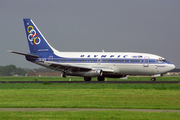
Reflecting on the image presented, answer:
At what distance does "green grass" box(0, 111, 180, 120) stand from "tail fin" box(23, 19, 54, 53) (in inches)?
1726

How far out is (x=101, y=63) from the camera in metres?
56.0

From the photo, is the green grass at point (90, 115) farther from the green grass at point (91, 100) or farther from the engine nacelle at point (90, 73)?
the engine nacelle at point (90, 73)

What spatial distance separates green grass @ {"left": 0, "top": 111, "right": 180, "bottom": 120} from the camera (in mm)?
16594

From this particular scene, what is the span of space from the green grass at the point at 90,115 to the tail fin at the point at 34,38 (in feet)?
144

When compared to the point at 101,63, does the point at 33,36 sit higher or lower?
higher

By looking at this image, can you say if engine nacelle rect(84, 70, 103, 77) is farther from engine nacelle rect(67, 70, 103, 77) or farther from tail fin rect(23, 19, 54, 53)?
tail fin rect(23, 19, 54, 53)

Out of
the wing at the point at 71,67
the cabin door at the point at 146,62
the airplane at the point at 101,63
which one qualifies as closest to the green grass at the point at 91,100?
the cabin door at the point at 146,62

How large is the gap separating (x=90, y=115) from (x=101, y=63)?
38580mm

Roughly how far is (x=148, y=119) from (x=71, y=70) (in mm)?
40077

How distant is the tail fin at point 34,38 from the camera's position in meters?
61.4

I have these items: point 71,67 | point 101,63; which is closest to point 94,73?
point 101,63

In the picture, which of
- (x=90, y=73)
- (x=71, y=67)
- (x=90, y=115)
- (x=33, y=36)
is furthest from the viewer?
(x=33, y=36)

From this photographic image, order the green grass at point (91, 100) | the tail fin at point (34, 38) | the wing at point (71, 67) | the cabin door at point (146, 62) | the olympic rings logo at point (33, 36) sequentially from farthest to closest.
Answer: the olympic rings logo at point (33, 36), the tail fin at point (34, 38), the wing at point (71, 67), the cabin door at point (146, 62), the green grass at point (91, 100)

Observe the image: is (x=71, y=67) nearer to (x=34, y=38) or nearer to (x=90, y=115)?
(x=34, y=38)
